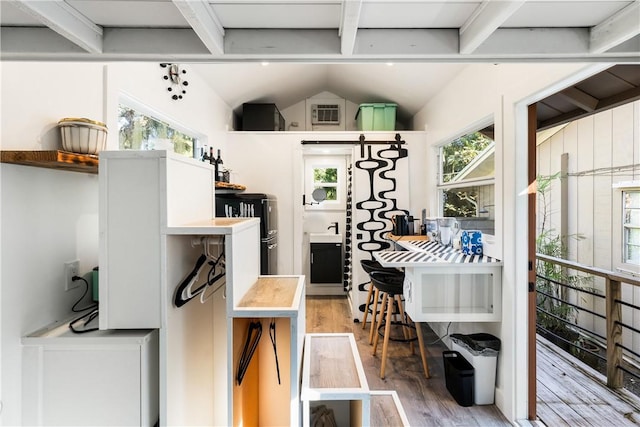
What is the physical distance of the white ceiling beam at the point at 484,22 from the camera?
0.72m

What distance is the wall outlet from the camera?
1500 mm

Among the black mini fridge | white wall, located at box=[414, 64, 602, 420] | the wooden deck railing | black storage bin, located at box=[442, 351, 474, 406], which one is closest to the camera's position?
white wall, located at box=[414, 64, 602, 420]

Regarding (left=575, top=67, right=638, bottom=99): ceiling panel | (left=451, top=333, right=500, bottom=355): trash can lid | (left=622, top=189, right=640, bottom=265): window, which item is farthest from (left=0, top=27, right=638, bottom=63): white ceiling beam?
(left=622, top=189, right=640, bottom=265): window

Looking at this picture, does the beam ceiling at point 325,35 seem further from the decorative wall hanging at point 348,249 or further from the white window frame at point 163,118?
the decorative wall hanging at point 348,249

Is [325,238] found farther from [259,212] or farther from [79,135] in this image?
[79,135]

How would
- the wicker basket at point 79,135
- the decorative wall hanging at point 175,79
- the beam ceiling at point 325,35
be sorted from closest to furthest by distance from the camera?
the beam ceiling at point 325,35, the wicker basket at point 79,135, the decorative wall hanging at point 175,79

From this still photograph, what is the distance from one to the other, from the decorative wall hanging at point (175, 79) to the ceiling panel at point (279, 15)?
6.41ft

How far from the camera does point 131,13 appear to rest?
33.3 inches

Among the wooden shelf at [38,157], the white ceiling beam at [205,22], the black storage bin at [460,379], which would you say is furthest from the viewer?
the black storage bin at [460,379]

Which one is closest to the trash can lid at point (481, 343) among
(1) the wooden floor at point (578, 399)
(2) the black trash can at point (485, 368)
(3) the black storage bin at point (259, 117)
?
(2) the black trash can at point (485, 368)

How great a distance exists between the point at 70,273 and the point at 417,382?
2.47 meters

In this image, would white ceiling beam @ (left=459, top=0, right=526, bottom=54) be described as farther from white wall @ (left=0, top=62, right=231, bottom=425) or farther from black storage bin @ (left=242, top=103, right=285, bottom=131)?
black storage bin @ (left=242, top=103, right=285, bottom=131)

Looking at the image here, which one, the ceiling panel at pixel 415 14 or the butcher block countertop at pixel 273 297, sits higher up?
the ceiling panel at pixel 415 14

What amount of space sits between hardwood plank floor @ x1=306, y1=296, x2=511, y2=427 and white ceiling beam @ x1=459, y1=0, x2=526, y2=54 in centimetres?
213
